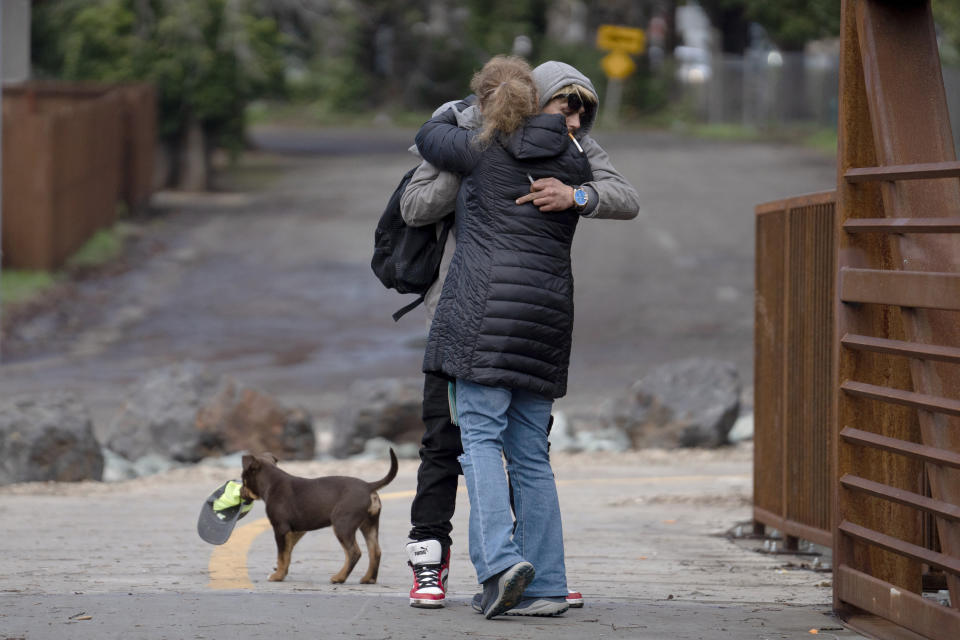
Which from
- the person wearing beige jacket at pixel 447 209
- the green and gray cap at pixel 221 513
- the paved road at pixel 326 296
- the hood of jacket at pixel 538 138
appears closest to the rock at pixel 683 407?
the paved road at pixel 326 296

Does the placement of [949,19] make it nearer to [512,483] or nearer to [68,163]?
[68,163]

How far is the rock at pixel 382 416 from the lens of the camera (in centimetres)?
1023

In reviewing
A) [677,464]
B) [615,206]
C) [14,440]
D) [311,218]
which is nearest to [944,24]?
[311,218]

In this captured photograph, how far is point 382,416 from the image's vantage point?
1022 centimetres

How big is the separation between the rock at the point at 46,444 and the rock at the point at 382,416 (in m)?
1.88

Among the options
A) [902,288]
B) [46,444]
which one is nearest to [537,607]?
[902,288]

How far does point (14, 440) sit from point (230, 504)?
3769 millimetres

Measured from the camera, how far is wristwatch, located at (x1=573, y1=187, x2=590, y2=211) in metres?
4.66

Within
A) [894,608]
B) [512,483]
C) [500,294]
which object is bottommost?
[894,608]

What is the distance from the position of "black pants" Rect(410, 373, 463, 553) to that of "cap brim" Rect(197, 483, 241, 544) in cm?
79

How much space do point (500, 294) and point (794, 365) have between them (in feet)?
7.17

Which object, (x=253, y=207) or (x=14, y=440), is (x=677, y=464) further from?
(x=253, y=207)

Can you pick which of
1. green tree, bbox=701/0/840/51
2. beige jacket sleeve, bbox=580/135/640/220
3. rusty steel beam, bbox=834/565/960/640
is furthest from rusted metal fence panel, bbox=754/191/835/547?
green tree, bbox=701/0/840/51

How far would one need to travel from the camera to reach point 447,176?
473 cm
